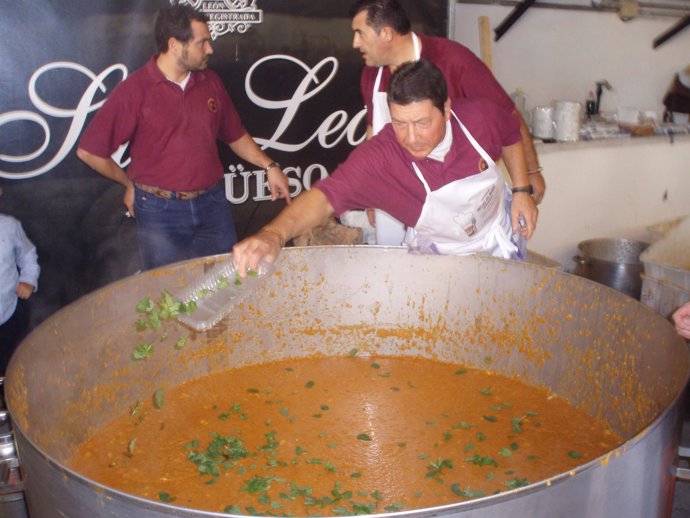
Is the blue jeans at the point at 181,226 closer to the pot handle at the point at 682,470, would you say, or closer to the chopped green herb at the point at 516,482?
the chopped green herb at the point at 516,482

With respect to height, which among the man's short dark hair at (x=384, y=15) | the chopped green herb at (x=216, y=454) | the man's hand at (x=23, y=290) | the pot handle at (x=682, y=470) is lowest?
the chopped green herb at (x=216, y=454)

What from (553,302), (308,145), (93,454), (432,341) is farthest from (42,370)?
(308,145)

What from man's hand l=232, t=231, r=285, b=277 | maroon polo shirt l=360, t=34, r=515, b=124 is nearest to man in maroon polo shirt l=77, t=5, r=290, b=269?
maroon polo shirt l=360, t=34, r=515, b=124

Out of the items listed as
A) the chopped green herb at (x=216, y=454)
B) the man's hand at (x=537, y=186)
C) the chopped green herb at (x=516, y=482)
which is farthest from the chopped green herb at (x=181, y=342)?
the man's hand at (x=537, y=186)

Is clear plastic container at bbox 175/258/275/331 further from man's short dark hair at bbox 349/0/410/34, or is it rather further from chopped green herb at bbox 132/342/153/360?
man's short dark hair at bbox 349/0/410/34

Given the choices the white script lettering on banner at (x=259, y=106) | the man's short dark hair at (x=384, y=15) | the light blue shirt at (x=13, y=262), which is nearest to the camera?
the man's short dark hair at (x=384, y=15)

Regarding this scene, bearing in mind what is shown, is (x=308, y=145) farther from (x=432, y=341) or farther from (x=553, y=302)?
(x=553, y=302)

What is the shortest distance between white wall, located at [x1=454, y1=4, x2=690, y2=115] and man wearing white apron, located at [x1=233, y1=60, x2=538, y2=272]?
262cm

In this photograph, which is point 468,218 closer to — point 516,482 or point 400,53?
point 400,53

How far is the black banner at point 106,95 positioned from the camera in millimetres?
3297

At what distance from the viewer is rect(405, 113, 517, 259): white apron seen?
2.62 m

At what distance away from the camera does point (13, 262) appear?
3.29 meters

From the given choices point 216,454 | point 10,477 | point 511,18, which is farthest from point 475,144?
point 511,18

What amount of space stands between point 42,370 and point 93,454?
417mm
